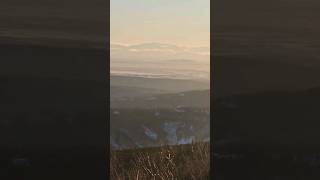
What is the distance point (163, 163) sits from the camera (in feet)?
20.8

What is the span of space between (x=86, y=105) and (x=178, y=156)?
4.44 ft

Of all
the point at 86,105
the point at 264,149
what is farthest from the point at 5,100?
the point at 264,149

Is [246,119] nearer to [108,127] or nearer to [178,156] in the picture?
[178,156]

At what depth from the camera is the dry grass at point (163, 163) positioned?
20.4 ft

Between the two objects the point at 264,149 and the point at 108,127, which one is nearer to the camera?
the point at 108,127

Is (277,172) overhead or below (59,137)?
below

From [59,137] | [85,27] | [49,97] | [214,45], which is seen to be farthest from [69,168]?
[214,45]

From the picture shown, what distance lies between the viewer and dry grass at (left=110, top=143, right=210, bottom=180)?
6203 millimetres

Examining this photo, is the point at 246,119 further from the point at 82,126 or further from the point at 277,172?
the point at 82,126

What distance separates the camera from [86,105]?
5.70m

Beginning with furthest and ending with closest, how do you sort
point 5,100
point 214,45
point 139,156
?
point 139,156 < point 214,45 < point 5,100

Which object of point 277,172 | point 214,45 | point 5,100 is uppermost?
point 214,45

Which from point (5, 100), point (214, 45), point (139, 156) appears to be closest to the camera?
point (5, 100)

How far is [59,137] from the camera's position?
18.4ft
